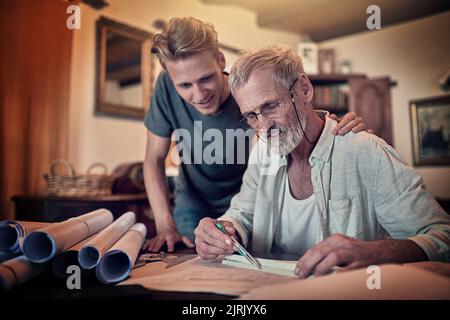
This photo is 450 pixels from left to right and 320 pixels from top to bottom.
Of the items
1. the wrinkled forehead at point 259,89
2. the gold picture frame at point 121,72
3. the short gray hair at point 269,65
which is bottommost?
the wrinkled forehead at point 259,89

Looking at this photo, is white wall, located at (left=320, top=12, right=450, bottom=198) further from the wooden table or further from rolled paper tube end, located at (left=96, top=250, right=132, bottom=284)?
rolled paper tube end, located at (left=96, top=250, right=132, bottom=284)

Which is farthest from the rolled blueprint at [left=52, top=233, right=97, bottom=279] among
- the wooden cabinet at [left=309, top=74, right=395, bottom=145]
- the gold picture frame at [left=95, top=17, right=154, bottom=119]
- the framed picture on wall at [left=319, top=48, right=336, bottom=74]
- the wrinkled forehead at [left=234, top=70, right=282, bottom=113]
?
the framed picture on wall at [left=319, top=48, right=336, bottom=74]

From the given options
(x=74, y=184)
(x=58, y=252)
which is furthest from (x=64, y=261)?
(x=74, y=184)

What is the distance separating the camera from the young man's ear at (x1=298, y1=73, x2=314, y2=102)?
0.85 metres

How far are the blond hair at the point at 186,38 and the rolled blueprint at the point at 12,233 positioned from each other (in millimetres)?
545

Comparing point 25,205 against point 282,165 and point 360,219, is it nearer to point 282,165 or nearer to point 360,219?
point 282,165

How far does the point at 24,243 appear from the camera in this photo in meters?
0.56

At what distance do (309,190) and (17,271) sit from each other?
650mm

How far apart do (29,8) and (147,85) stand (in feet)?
3.10

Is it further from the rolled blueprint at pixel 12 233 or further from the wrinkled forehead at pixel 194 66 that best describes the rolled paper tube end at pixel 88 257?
the wrinkled forehead at pixel 194 66

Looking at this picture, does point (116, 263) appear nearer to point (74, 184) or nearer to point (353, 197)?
point (353, 197)

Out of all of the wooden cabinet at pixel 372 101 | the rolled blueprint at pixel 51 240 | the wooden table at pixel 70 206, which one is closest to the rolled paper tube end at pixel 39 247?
the rolled blueprint at pixel 51 240

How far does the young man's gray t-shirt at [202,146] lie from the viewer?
1.09 m
